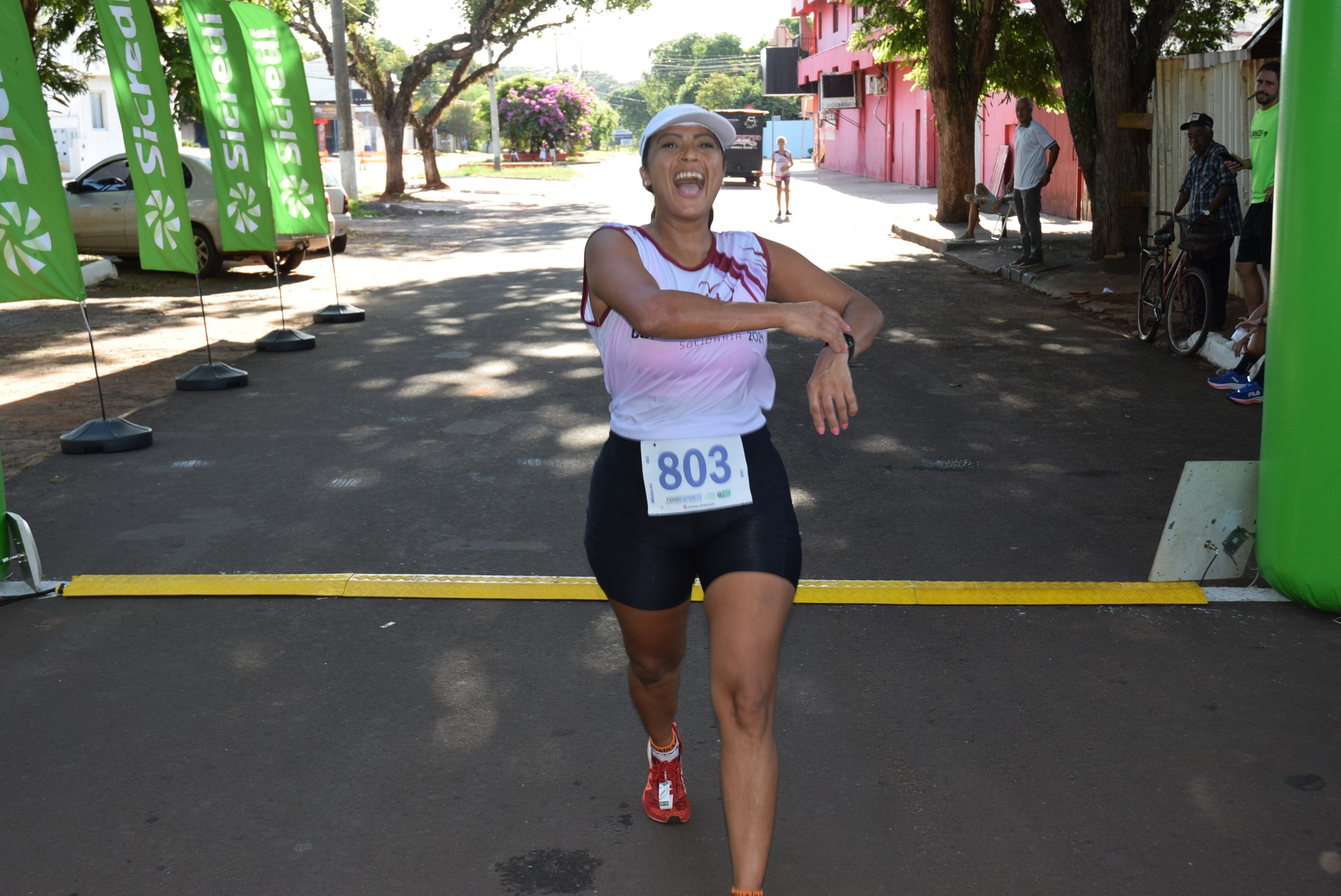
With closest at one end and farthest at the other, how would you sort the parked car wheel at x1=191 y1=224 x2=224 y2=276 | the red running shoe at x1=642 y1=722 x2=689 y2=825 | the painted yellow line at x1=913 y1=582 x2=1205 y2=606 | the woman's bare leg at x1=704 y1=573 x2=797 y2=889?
the woman's bare leg at x1=704 y1=573 x2=797 y2=889 < the red running shoe at x1=642 y1=722 x2=689 y2=825 < the painted yellow line at x1=913 y1=582 x2=1205 y2=606 < the parked car wheel at x1=191 y1=224 x2=224 y2=276

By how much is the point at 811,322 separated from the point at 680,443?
18.1 inches

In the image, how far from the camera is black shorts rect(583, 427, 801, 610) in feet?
10.2

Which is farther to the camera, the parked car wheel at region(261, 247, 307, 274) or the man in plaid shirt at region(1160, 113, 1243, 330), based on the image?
the parked car wheel at region(261, 247, 307, 274)

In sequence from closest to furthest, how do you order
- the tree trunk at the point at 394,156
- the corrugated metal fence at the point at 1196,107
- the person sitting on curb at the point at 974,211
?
1. the corrugated metal fence at the point at 1196,107
2. the person sitting on curb at the point at 974,211
3. the tree trunk at the point at 394,156

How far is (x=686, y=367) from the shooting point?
10.5 feet

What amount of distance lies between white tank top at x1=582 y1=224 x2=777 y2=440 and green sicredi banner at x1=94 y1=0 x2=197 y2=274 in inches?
278

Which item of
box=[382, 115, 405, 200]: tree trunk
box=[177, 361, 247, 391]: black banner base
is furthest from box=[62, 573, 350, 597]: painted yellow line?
box=[382, 115, 405, 200]: tree trunk

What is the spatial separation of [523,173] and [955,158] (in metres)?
35.5

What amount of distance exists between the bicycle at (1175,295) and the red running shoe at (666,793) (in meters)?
8.23

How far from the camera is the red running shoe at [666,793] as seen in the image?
362cm

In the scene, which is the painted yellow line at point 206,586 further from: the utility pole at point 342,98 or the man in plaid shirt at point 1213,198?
the utility pole at point 342,98

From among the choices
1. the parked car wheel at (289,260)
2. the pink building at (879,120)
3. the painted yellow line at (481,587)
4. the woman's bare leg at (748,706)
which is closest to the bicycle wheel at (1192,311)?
the painted yellow line at (481,587)

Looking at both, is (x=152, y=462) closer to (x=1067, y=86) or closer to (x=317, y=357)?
(x=317, y=357)

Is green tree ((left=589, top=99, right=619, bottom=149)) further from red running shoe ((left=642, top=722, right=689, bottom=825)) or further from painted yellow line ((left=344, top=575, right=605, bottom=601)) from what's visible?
red running shoe ((left=642, top=722, right=689, bottom=825))
